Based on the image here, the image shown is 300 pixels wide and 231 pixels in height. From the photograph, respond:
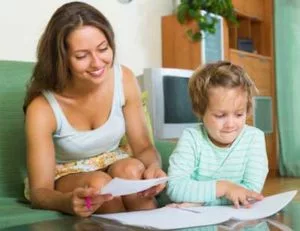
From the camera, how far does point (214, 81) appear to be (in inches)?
44.7

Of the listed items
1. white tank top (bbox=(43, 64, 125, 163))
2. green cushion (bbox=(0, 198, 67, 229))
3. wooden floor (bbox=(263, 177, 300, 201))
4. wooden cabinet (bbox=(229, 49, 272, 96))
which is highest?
wooden cabinet (bbox=(229, 49, 272, 96))

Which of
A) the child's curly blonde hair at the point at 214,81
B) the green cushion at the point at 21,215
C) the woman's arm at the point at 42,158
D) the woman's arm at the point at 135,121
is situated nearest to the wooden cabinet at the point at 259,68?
the woman's arm at the point at 135,121

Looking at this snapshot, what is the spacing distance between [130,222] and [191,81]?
42cm

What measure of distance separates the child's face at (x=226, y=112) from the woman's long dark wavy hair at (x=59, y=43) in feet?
0.98

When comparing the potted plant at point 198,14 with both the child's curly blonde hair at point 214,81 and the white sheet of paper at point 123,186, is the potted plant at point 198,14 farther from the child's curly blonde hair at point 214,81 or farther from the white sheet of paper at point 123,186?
the white sheet of paper at point 123,186

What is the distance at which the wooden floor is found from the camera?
3158 mm

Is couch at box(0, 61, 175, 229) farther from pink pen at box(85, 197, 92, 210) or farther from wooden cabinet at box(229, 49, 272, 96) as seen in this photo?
wooden cabinet at box(229, 49, 272, 96)

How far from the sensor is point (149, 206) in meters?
1.18

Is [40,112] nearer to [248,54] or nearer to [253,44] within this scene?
[248,54]

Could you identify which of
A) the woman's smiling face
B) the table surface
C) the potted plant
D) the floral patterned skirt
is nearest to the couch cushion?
the floral patterned skirt

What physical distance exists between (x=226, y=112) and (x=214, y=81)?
8cm

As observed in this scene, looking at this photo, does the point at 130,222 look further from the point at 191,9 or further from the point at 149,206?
the point at 191,9

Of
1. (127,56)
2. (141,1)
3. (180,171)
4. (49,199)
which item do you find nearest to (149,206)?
(180,171)

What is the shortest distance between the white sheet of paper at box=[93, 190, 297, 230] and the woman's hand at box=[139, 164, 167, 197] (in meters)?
0.05
